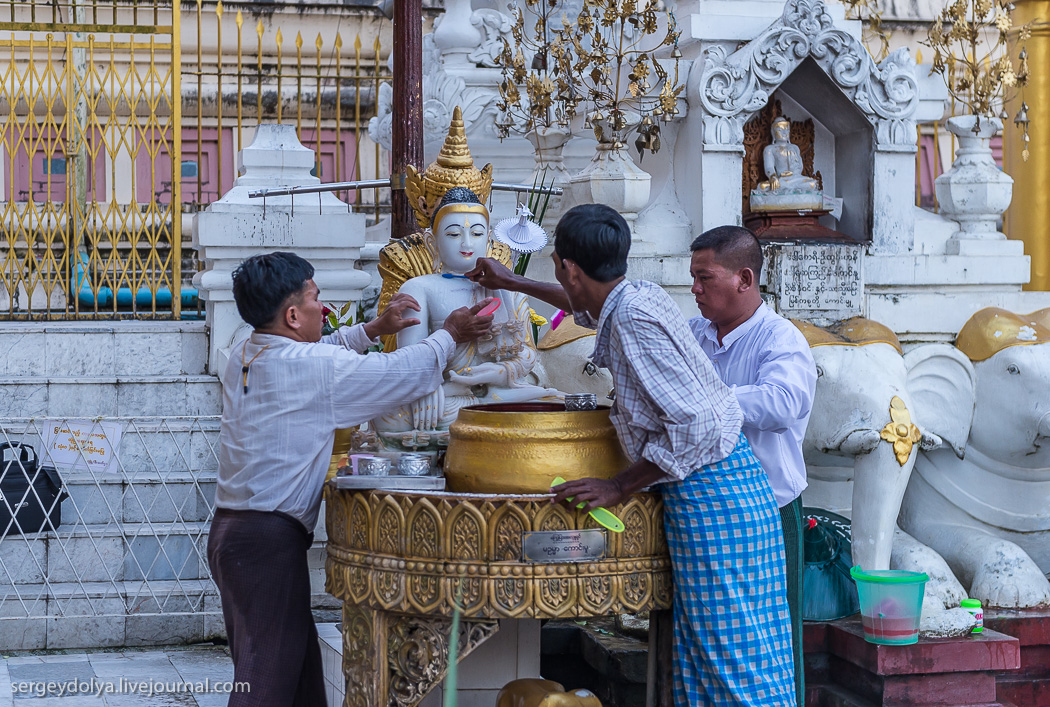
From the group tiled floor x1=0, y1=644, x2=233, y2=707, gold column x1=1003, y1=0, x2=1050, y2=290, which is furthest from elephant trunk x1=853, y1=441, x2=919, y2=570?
gold column x1=1003, y1=0, x2=1050, y2=290

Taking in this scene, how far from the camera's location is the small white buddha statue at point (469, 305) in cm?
381

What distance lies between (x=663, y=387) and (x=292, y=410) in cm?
91

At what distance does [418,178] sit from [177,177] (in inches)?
122

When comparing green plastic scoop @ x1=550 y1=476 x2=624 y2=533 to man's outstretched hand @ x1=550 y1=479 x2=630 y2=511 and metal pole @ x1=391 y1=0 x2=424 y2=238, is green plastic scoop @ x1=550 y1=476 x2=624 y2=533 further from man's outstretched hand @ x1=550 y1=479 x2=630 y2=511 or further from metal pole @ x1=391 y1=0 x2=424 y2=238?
metal pole @ x1=391 y1=0 x2=424 y2=238

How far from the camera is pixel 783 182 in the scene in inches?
232

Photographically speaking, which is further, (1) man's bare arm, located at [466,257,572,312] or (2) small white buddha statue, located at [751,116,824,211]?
(2) small white buddha statue, located at [751,116,824,211]

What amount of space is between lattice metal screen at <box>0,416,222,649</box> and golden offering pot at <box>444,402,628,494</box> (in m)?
2.51

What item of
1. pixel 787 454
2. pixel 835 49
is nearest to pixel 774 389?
pixel 787 454

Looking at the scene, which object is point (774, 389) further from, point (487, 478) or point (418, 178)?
point (418, 178)

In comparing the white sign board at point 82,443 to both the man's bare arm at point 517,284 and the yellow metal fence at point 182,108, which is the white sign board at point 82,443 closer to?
the man's bare arm at point 517,284

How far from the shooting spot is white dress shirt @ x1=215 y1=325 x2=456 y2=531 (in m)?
3.10

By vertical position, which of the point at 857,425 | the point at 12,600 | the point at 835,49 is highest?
the point at 835,49

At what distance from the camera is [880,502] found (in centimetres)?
473

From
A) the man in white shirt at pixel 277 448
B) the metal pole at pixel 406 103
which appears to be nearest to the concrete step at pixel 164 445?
the metal pole at pixel 406 103
